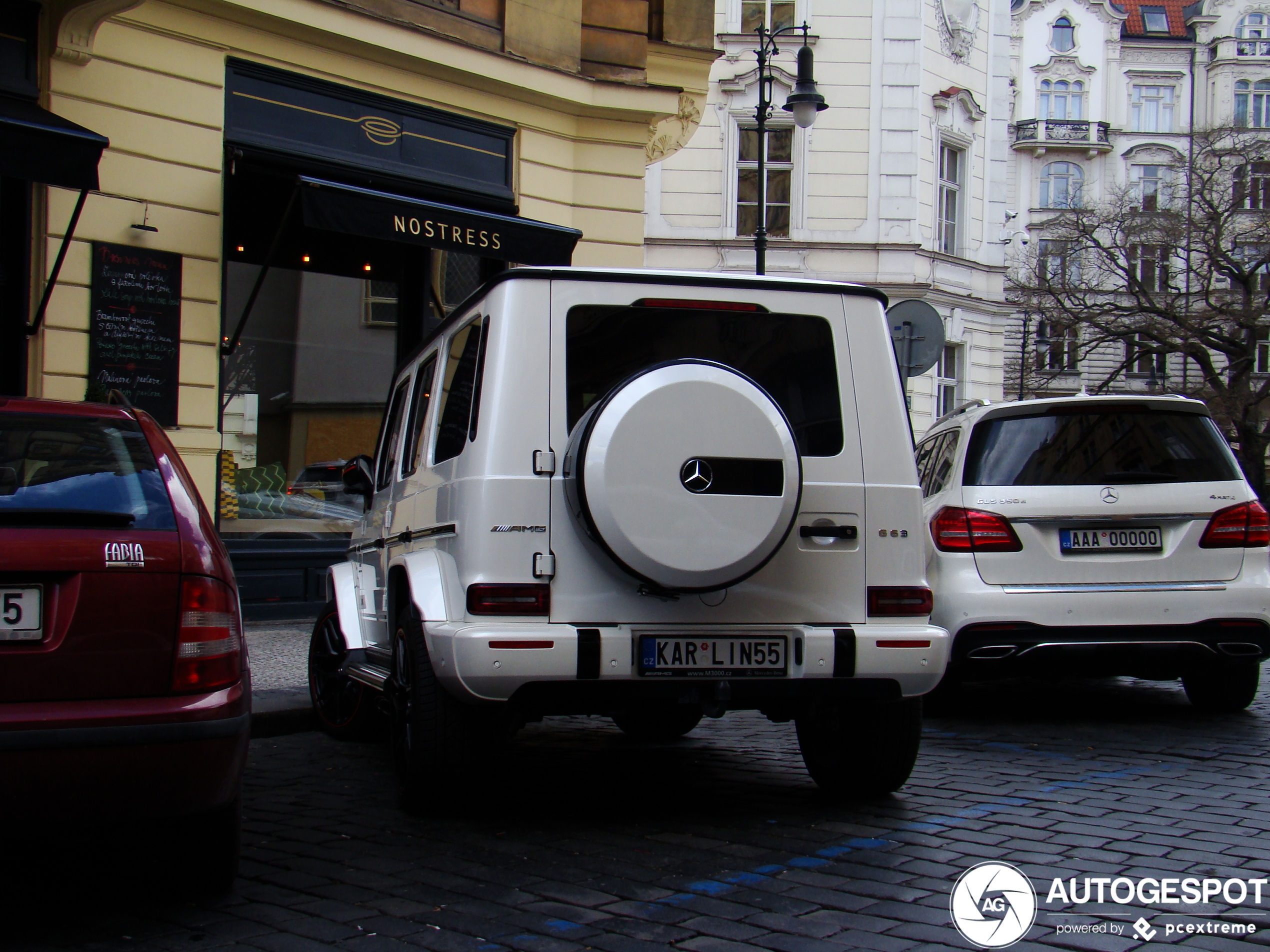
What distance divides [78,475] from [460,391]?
1.71m

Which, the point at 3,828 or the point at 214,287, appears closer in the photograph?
the point at 3,828

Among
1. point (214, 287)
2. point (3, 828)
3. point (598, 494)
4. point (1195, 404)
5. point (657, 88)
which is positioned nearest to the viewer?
point (3, 828)

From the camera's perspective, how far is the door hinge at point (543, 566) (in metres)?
4.54

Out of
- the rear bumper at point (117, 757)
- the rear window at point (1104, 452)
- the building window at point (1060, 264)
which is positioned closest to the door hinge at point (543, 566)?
the rear bumper at point (117, 757)

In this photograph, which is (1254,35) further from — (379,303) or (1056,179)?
(379,303)

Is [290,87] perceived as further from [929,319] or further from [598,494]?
[598,494]

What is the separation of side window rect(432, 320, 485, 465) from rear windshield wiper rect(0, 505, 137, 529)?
144cm

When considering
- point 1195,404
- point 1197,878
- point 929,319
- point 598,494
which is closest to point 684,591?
point 598,494

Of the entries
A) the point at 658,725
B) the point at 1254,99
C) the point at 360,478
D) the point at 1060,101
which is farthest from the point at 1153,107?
the point at 360,478

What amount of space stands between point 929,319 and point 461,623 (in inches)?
305

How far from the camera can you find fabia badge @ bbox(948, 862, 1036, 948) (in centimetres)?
349

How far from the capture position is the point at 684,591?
442 cm

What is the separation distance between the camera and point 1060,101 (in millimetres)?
62500

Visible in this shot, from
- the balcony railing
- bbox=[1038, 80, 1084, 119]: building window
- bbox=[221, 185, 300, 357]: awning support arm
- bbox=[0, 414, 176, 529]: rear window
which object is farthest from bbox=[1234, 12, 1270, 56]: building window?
bbox=[0, 414, 176, 529]: rear window
